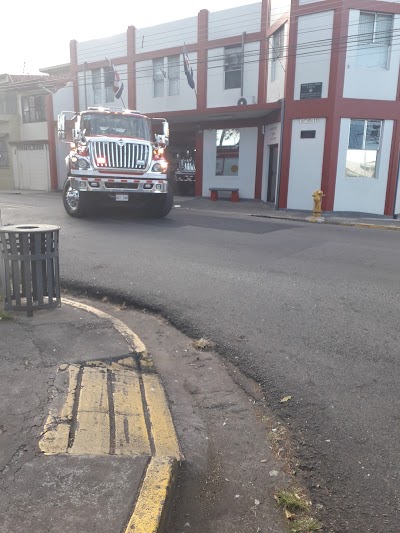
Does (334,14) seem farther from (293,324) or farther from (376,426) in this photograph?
(376,426)

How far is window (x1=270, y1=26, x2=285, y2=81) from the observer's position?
59.2 feet

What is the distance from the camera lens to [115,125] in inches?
509

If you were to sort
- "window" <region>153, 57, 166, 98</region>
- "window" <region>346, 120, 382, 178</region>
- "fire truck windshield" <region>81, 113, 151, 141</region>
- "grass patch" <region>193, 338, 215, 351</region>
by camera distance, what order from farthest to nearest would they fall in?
1. "window" <region>153, 57, 166, 98</region>
2. "window" <region>346, 120, 382, 178</region>
3. "fire truck windshield" <region>81, 113, 151, 141</region>
4. "grass patch" <region>193, 338, 215, 351</region>

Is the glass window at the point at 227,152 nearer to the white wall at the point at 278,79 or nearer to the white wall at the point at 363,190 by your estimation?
the white wall at the point at 278,79

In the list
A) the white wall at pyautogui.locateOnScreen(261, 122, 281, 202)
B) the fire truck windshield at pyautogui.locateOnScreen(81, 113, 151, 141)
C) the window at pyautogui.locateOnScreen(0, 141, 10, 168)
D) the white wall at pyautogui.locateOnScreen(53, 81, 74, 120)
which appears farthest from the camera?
the window at pyautogui.locateOnScreen(0, 141, 10, 168)

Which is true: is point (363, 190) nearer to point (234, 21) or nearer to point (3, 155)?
point (234, 21)

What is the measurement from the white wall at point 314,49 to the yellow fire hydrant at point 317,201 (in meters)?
3.53

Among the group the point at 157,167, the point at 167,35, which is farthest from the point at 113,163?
the point at 167,35

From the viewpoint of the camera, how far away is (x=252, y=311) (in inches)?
221

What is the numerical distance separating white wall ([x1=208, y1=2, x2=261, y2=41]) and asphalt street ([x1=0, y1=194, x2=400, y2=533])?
41.8 ft

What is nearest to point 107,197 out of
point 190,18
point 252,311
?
point 252,311

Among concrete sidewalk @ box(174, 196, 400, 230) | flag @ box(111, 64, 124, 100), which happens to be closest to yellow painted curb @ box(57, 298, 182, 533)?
concrete sidewalk @ box(174, 196, 400, 230)

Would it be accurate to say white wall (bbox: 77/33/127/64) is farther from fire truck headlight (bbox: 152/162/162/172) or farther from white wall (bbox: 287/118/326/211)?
fire truck headlight (bbox: 152/162/162/172)

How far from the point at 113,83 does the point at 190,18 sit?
567 cm
